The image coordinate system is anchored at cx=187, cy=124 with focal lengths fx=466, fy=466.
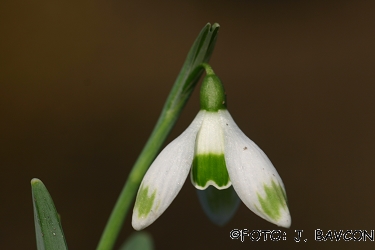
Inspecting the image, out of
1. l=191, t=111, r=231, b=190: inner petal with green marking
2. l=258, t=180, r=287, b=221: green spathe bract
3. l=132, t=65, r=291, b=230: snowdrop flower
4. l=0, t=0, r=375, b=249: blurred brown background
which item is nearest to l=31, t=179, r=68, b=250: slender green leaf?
l=132, t=65, r=291, b=230: snowdrop flower

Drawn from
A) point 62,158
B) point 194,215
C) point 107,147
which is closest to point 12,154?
point 62,158

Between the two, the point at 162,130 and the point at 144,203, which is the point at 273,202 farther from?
the point at 162,130

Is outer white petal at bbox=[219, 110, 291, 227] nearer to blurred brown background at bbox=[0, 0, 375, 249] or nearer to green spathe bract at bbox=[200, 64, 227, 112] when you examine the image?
green spathe bract at bbox=[200, 64, 227, 112]

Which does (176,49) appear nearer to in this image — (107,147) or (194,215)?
(107,147)

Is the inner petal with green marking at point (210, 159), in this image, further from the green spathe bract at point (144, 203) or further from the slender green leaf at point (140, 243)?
the slender green leaf at point (140, 243)

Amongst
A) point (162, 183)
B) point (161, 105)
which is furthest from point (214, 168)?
point (161, 105)
